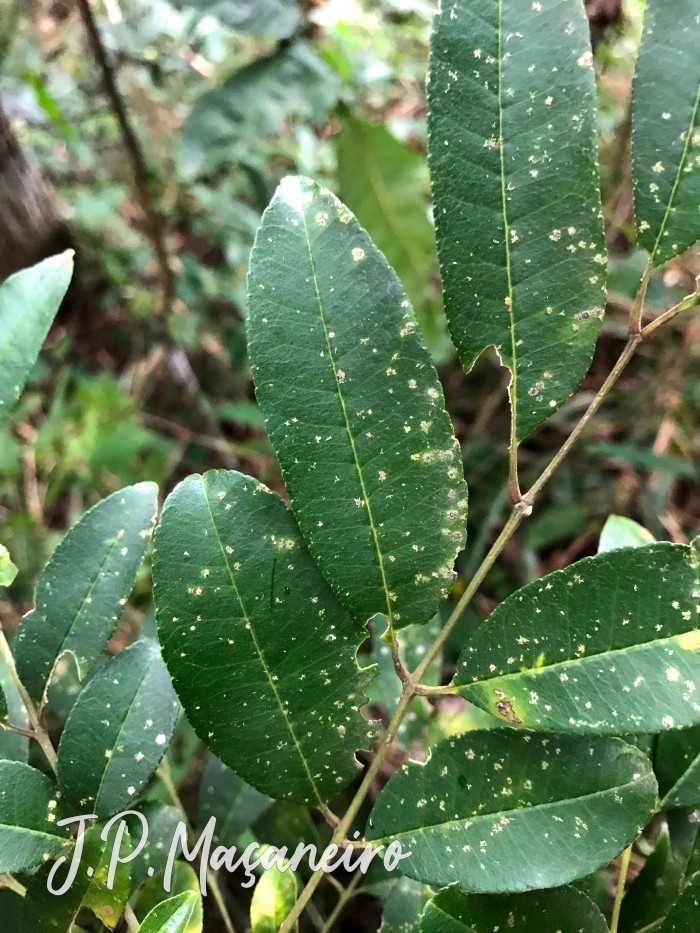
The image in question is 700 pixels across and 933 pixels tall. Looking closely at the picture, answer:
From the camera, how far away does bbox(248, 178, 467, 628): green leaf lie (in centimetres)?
37

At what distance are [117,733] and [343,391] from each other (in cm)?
28

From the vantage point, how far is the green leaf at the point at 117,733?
1.41 feet

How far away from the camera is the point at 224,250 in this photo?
5.35ft

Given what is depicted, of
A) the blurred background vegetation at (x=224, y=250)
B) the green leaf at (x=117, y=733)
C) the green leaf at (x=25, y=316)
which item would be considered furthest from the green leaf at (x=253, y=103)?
the green leaf at (x=117, y=733)

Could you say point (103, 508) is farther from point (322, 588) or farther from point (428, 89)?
point (428, 89)

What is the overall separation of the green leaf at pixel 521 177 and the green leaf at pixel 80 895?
398 millimetres

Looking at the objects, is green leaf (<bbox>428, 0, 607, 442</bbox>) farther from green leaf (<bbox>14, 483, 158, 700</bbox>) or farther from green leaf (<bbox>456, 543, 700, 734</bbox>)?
green leaf (<bbox>14, 483, 158, 700</bbox>)

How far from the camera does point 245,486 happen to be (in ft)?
1.26

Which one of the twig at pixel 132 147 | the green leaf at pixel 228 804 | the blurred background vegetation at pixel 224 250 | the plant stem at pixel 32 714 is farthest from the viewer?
the blurred background vegetation at pixel 224 250

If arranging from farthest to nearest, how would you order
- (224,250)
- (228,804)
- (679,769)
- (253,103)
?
(224,250)
(253,103)
(228,804)
(679,769)

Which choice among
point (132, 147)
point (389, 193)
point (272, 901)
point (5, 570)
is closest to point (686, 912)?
point (272, 901)

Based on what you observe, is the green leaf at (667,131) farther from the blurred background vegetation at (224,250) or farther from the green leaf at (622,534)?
the blurred background vegetation at (224,250)

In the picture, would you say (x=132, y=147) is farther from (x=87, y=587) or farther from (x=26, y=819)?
(x=26, y=819)

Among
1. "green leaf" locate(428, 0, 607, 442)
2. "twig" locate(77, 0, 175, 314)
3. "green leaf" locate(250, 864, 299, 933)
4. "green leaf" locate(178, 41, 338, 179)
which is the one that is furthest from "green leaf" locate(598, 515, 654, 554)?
"twig" locate(77, 0, 175, 314)
